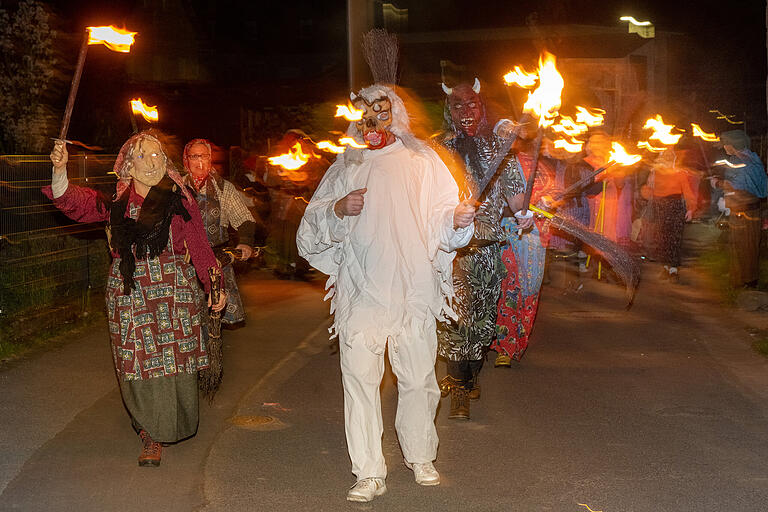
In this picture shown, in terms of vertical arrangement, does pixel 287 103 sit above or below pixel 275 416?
above

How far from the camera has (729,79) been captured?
4038 cm

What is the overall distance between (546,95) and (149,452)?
9.83 ft

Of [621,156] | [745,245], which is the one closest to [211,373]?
[621,156]

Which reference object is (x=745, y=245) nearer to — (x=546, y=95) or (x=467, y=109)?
(x=467, y=109)

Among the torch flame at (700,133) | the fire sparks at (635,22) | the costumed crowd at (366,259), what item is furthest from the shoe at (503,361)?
the fire sparks at (635,22)

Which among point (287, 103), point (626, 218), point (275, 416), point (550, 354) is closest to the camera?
point (275, 416)

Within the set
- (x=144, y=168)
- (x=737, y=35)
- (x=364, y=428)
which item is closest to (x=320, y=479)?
(x=364, y=428)

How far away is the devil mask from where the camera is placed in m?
5.40

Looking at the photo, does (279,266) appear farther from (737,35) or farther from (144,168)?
(737,35)

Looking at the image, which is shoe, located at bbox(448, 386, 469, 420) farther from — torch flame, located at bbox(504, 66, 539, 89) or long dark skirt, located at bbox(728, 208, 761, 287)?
long dark skirt, located at bbox(728, 208, 761, 287)

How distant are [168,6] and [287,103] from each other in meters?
13.7

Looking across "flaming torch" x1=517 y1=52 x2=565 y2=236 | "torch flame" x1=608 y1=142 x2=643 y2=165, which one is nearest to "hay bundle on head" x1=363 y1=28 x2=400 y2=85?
"flaming torch" x1=517 y1=52 x2=565 y2=236

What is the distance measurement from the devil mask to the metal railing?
5476mm

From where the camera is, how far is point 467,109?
23.4 feet
